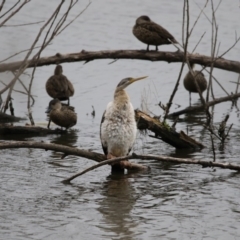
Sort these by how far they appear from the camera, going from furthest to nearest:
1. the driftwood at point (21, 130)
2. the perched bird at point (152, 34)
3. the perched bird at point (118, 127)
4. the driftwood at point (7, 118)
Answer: the perched bird at point (152, 34), the driftwood at point (7, 118), the driftwood at point (21, 130), the perched bird at point (118, 127)

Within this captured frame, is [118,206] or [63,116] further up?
[63,116]

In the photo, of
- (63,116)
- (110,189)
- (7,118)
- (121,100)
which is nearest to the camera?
(110,189)

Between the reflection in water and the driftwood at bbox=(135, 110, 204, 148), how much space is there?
3.29 ft

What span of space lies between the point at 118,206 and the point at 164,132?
2641 mm

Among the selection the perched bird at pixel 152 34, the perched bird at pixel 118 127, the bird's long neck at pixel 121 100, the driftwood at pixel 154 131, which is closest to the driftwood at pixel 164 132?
the driftwood at pixel 154 131

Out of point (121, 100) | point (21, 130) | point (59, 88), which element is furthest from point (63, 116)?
point (121, 100)

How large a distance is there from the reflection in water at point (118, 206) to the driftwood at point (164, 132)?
39.5 inches

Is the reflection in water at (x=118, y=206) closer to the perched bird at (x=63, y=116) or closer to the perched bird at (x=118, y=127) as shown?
the perched bird at (x=118, y=127)

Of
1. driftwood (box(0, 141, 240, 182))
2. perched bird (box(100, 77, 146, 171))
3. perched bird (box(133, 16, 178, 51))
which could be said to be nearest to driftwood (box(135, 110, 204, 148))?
perched bird (box(100, 77, 146, 171))

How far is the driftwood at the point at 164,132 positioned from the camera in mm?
11078

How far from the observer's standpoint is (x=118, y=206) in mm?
8945

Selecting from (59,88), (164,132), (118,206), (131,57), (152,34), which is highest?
(152,34)

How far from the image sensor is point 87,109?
1482 centimetres

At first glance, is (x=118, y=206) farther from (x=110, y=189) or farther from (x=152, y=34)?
(x=152, y=34)
